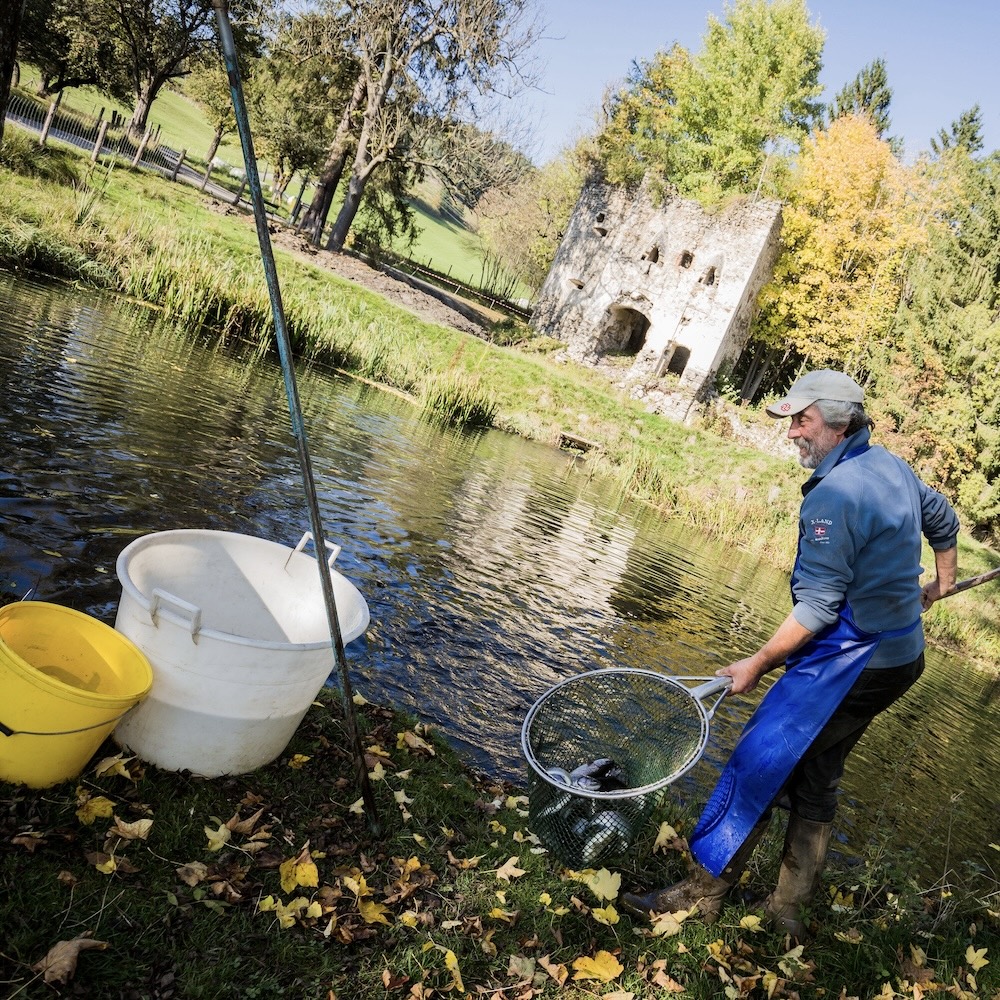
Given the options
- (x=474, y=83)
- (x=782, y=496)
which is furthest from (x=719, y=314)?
(x=474, y=83)

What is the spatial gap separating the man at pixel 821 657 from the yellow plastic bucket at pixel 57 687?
2.52 metres

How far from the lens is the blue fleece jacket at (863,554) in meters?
3.20

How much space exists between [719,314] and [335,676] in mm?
35248

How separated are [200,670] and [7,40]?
3729mm

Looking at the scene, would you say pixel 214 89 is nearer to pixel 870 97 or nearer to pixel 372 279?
pixel 372 279

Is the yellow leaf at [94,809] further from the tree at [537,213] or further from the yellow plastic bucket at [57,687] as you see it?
the tree at [537,213]

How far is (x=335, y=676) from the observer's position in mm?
5301

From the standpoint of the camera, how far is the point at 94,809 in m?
2.88

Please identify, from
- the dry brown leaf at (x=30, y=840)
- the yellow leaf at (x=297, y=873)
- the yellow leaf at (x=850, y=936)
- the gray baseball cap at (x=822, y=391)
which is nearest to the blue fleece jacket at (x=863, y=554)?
the gray baseball cap at (x=822, y=391)

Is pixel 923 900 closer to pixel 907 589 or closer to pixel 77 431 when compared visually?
pixel 907 589

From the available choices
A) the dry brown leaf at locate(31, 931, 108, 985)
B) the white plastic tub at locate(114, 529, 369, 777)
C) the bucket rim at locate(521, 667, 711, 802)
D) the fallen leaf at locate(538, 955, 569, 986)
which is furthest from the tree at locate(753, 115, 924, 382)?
the dry brown leaf at locate(31, 931, 108, 985)

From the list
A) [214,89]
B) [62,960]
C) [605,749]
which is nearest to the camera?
[62,960]

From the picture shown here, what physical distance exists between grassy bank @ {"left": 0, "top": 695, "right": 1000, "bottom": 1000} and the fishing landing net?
0.66 feet

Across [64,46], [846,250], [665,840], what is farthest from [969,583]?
[64,46]
